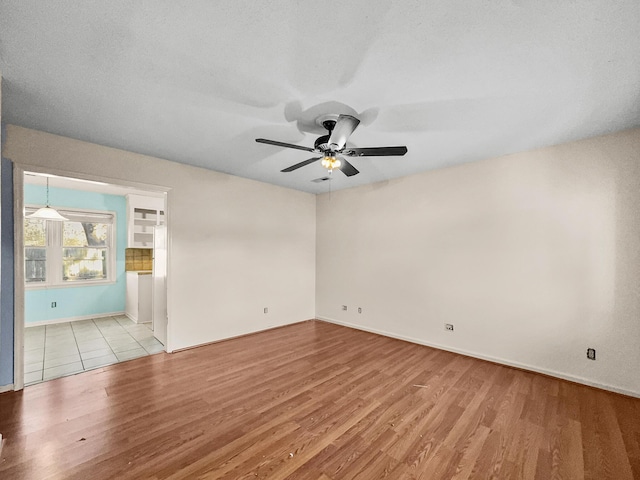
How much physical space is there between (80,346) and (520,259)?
6.20 m

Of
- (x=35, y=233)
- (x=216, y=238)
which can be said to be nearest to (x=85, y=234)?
(x=35, y=233)

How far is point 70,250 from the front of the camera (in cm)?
545

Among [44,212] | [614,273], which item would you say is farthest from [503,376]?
[44,212]

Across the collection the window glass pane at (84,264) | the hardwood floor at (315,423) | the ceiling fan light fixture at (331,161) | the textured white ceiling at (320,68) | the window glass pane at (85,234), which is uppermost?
the textured white ceiling at (320,68)

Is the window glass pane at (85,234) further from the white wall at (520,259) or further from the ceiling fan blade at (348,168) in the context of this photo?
the ceiling fan blade at (348,168)

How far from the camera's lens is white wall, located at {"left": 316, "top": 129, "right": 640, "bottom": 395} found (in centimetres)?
271

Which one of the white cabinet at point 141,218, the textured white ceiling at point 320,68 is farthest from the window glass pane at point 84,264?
the textured white ceiling at point 320,68

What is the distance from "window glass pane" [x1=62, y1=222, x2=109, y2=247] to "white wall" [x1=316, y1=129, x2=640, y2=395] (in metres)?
5.61

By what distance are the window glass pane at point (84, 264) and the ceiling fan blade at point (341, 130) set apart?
19.9ft

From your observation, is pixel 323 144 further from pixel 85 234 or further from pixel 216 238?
pixel 85 234

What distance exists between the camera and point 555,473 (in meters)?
1.71

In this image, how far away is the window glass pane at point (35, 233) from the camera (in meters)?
5.09

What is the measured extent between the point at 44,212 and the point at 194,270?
274 cm

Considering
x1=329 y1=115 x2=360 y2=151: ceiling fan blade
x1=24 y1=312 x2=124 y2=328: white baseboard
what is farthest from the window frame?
x1=329 y1=115 x2=360 y2=151: ceiling fan blade
